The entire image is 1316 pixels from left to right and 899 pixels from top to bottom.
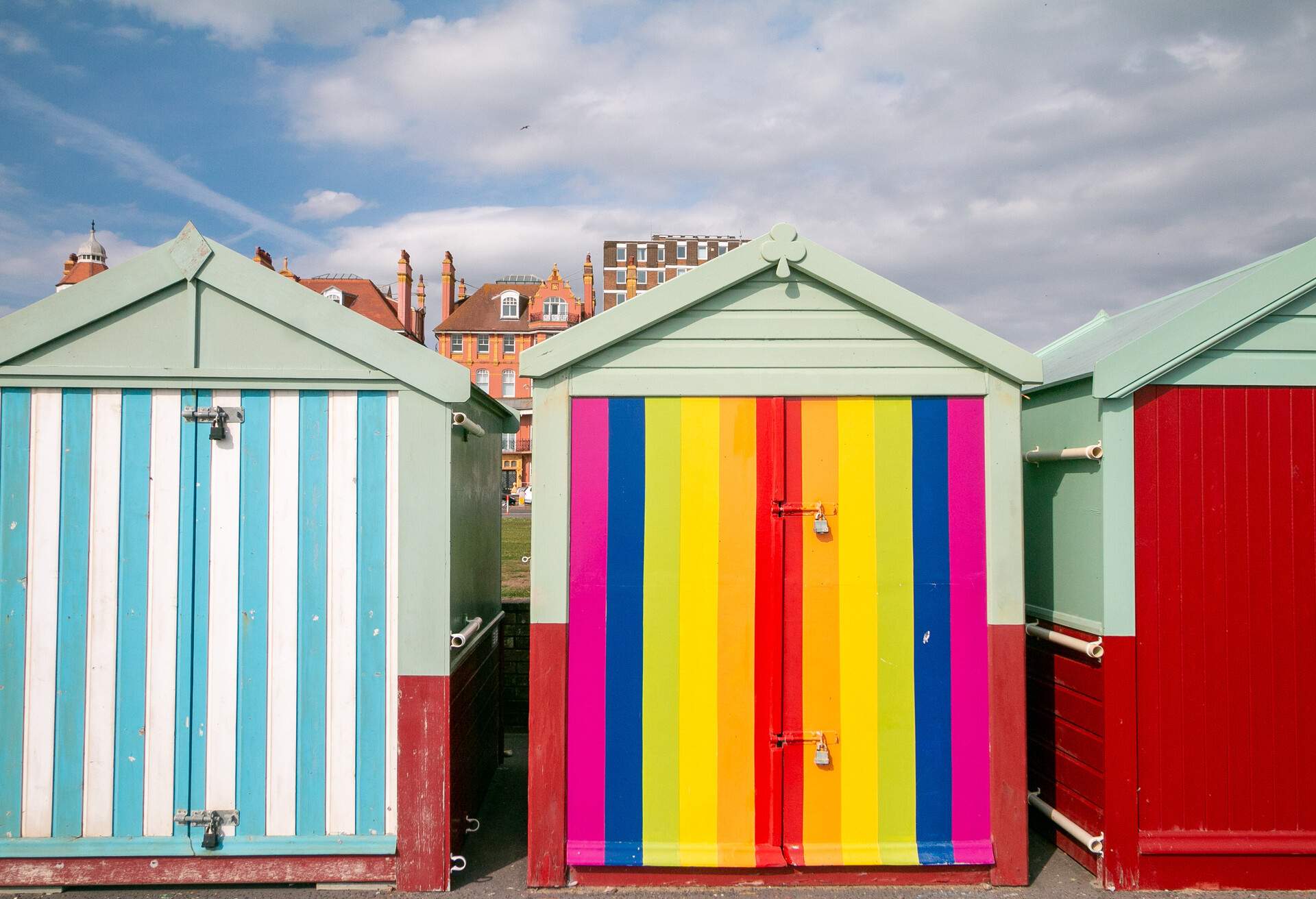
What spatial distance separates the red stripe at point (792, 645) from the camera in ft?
13.7

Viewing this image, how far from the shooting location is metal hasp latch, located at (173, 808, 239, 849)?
4012 mm

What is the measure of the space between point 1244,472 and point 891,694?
2.19 m

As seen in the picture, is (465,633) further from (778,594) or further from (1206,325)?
(1206,325)

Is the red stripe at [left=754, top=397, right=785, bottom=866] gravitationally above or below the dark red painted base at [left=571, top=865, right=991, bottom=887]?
above

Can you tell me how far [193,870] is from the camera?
159 inches

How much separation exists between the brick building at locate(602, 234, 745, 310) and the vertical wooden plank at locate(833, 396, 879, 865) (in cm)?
6314

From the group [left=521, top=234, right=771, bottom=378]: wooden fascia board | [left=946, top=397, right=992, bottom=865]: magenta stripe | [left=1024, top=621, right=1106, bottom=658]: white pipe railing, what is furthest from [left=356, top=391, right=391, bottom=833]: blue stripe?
[left=1024, top=621, right=1106, bottom=658]: white pipe railing

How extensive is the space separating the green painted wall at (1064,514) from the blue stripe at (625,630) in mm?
1942

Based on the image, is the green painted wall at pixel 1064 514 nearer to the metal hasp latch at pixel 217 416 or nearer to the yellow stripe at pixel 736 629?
the yellow stripe at pixel 736 629

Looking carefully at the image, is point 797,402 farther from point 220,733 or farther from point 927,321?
point 220,733

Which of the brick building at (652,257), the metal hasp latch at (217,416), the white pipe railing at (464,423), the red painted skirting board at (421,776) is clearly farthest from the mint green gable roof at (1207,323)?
the brick building at (652,257)

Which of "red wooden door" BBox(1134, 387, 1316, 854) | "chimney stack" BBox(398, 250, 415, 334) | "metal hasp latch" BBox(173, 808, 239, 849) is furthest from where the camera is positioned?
"chimney stack" BBox(398, 250, 415, 334)

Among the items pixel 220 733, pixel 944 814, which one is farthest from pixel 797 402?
pixel 220 733

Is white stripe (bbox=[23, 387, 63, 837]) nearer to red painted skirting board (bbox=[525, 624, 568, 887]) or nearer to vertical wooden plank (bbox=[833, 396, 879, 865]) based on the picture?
red painted skirting board (bbox=[525, 624, 568, 887])
